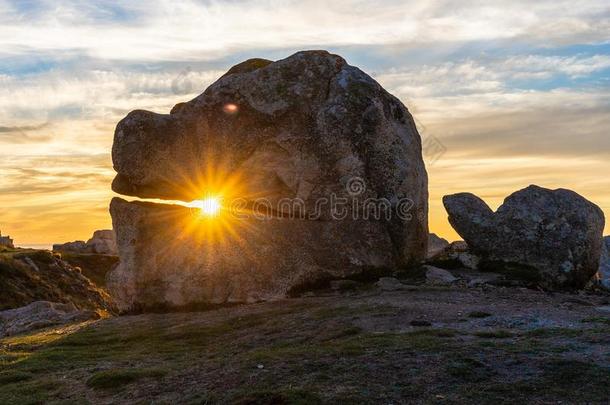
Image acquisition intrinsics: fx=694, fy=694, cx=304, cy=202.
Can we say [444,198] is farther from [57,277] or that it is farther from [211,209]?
[57,277]

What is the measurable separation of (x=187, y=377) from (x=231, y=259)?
51.1 ft

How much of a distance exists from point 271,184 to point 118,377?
18.2 m

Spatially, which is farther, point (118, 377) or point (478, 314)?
point (478, 314)

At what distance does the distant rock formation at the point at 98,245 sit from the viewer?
123 m

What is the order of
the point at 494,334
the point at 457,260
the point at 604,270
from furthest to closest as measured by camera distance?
the point at 604,270 < the point at 457,260 < the point at 494,334

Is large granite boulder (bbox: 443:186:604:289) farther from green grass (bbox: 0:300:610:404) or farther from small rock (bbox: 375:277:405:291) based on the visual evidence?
green grass (bbox: 0:300:610:404)

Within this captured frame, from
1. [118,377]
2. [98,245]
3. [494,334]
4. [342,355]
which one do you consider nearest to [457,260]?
[494,334]

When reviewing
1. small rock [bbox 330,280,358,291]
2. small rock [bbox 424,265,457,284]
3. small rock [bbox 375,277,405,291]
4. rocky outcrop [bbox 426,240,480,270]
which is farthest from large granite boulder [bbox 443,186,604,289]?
small rock [bbox 330,280,358,291]

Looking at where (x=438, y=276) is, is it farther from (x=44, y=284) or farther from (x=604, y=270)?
(x=44, y=284)

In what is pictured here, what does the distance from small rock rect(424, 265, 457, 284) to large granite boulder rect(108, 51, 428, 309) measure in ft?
6.48

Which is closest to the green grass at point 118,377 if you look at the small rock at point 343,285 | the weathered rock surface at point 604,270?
the small rock at point 343,285

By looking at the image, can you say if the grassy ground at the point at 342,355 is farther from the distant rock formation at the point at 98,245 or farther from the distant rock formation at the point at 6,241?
the distant rock formation at the point at 6,241

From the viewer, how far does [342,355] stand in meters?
20.6

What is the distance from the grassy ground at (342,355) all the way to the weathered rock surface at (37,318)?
5345 mm
